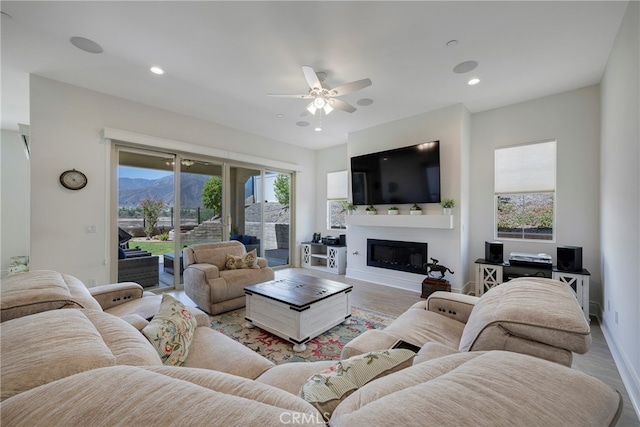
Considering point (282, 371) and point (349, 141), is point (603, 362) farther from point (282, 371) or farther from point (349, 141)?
point (349, 141)

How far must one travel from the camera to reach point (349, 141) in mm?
5242

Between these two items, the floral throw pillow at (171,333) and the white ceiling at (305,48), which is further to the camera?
the white ceiling at (305,48)

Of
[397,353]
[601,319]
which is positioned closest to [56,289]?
[397,353]

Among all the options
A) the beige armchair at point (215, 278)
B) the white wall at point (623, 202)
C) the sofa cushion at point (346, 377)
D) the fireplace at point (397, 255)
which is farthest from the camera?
the fireplace at point (397, 255)

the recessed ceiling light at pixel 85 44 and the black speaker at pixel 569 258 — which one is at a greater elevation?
the recessed ceiling light at pixel 85 44

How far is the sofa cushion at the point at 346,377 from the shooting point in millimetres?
812

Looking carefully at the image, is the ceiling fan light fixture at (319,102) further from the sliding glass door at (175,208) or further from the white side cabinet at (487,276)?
the white side cabinet at (487,276)

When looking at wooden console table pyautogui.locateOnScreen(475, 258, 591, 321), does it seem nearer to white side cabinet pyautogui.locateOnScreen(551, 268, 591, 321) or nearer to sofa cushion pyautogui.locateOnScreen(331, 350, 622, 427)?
white side cabinet pyautogui.locateOnScreen(551, 268, 591, 321)

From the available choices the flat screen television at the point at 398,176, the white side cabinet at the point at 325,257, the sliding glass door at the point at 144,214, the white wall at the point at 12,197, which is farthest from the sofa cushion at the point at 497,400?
the white wall at the point at 12,197

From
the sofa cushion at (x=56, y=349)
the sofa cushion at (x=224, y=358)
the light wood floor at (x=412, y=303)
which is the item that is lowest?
the light wood floor at (x=412, y=303)

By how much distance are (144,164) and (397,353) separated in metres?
4.69

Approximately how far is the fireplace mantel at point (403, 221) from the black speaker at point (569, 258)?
52.4 inches

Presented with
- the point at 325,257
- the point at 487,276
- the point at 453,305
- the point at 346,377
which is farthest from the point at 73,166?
the point at 487,276

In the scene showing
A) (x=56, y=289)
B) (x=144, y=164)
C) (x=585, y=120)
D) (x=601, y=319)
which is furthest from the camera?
(x=144, y=164)
